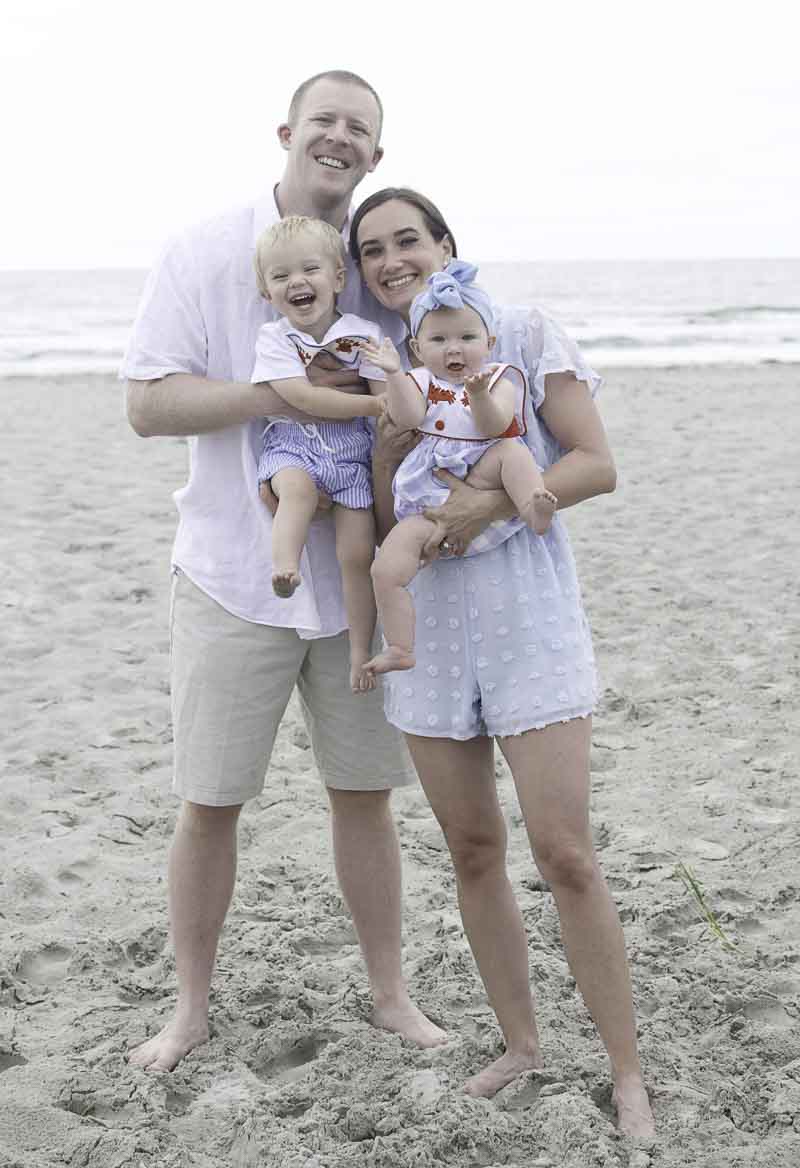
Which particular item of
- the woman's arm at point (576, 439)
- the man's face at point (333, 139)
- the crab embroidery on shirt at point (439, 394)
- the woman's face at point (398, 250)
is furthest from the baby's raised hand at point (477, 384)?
the man's face at point (333, 139)

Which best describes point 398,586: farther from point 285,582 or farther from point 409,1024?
point 409,1024

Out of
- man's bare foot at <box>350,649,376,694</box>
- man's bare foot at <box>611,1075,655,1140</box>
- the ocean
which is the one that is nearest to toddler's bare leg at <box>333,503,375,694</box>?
man's bare foot at <box>350,649,376,694</box>

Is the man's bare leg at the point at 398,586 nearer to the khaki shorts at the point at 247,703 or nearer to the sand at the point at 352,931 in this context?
the khaki shorts at the point at 247,703

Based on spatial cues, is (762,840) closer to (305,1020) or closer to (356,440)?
(305,1020)

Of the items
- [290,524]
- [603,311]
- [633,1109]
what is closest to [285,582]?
[290,524]

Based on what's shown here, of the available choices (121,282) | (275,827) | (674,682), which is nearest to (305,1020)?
(275,827)

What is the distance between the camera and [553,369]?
2.51 meters

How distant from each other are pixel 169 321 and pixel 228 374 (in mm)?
176

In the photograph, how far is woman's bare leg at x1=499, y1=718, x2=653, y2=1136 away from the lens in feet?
8.06

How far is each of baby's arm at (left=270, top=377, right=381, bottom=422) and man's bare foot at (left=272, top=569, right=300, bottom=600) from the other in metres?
0.35

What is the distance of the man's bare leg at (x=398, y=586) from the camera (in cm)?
247

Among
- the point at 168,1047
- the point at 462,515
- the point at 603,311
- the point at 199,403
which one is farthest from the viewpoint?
the point at 603,311

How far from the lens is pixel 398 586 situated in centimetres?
249

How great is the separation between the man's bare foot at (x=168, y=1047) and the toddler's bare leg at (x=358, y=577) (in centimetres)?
97
